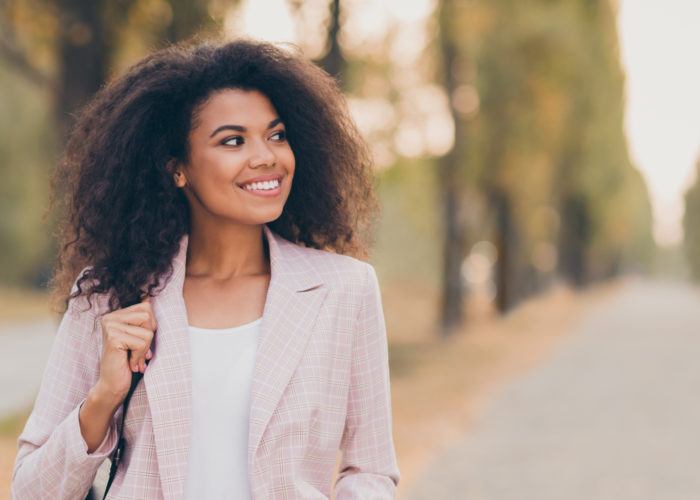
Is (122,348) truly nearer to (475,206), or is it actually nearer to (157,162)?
(157,162)

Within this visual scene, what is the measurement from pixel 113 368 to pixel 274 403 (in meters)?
0.38

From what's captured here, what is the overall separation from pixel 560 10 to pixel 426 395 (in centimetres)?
872

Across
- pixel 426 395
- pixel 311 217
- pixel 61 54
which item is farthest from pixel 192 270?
pixel 426 395

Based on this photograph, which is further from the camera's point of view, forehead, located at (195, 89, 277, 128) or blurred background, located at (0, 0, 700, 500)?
blurred background, located at (0, 0, 700, 500)

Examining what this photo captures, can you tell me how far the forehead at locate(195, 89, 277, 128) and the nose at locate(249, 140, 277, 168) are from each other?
0.06m

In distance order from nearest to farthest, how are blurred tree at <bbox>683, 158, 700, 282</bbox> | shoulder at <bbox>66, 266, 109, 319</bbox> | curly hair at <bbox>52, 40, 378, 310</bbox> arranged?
shoulder at <bbox>66, 266, 109, 319</bbox>
curly hair at <bbox>52, 40, 378, 310</bbox>
blurred tree at <bbox>683, 158, 700, 282</bbox>

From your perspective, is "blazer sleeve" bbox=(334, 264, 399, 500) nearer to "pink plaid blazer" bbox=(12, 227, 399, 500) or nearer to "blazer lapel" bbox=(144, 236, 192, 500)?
"pink plaid blazer" bbox=(12, 227, 399, 500)

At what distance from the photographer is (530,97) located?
16.2 meters

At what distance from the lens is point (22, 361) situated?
13.4 metres

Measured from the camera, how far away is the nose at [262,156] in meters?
2.10

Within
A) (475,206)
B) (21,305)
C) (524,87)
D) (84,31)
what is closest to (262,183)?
(84,31)

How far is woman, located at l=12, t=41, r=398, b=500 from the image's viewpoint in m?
1.92

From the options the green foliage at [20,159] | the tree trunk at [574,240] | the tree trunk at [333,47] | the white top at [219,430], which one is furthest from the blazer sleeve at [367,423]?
the tree trunk at [574,240]

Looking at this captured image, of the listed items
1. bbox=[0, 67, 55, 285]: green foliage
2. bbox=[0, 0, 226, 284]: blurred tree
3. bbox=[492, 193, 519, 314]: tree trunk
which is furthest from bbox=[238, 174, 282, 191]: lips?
bbox=[0, 67, 55, 285]: green foliage
